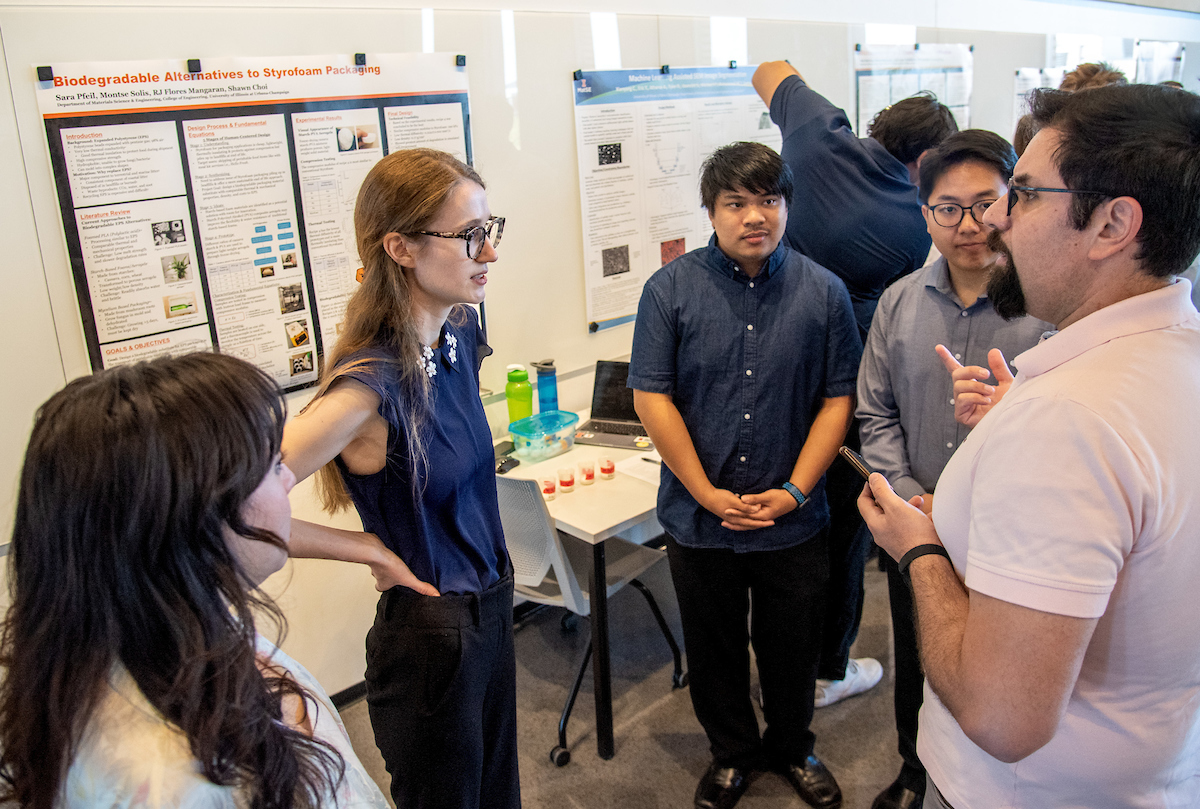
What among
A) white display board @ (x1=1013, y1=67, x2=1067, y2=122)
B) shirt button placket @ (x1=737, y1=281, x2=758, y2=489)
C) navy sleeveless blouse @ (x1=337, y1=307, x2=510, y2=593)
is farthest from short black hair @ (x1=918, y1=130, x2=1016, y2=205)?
white display board @ (x1=1013, y1=67, x2=1067, y2=122)

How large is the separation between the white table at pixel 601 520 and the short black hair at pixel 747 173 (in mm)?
833

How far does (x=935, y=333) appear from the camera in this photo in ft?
5.85

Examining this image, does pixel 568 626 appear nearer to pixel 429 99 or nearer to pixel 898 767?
pixel 898 767

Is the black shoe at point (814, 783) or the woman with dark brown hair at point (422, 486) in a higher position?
the woman with dark brown hair at point (422, 486)

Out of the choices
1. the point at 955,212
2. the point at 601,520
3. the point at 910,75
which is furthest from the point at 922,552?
the point at 910,75

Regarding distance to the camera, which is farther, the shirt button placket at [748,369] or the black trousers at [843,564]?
the black trousers at [843,564]

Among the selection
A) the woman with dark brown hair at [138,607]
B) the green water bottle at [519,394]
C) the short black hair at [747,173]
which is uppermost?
the short black hair at [747,173]

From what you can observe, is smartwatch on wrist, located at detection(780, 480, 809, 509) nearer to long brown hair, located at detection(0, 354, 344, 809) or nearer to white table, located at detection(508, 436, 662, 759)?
white table, located at detection(508, 436, 662, 759)

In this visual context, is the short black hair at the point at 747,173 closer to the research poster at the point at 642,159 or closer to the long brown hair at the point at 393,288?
the long brown hair at the point at 393,288

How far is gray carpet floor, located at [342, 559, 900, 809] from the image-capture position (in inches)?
85.7

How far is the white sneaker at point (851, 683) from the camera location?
2504 mm

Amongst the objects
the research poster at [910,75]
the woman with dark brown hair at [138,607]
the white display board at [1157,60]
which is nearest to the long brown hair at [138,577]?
the woman with dark brown hair at [138,607]

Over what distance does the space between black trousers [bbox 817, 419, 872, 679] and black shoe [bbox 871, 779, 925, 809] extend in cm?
47

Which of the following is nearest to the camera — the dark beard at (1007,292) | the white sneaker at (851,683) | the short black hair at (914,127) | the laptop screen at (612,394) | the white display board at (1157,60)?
the dark beard at (1007,292)
